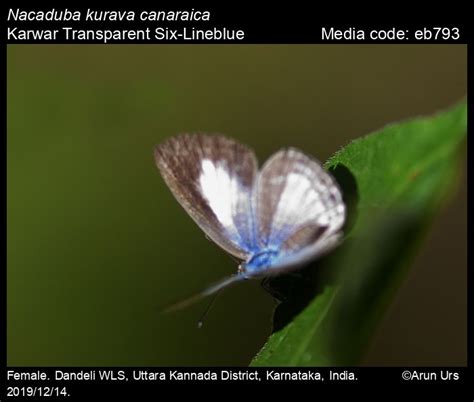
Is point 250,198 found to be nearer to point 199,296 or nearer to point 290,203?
point 290,203

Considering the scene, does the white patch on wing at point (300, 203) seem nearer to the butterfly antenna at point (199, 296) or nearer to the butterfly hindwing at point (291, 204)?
the butterfly hindwing at point (291, 204)

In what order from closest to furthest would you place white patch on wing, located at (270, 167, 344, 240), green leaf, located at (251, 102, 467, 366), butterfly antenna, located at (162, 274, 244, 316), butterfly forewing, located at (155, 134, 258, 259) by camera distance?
green leaf, located at (251, 102, 467, 366) → butterfly antenna, located at (162, 274, 244, 316) → white patch on wing, located at (270, 167, 344, 240) → butterfly forewing, located at (155, 134, 258, 259)

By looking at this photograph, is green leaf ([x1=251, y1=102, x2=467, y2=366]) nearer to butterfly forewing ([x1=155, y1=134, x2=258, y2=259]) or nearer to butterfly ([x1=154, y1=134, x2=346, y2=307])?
butterfly ([x1=154, y1=134, x2=346, y2=307])

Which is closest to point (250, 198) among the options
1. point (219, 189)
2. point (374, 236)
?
point (219, 189)

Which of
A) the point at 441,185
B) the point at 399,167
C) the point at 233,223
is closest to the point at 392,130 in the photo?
the point at 399,167

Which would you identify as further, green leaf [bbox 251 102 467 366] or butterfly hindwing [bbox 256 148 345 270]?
butterfly hindwing [bbox 256 148 345 270]

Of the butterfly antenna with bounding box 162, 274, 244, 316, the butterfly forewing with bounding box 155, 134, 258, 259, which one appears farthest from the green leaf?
the butterfly forewing with bounding box 155, 134, 258, 259

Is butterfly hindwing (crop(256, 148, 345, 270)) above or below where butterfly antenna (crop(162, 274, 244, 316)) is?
above

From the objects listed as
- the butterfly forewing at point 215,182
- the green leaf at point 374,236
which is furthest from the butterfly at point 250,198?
the green leaf at point 374,236
